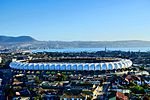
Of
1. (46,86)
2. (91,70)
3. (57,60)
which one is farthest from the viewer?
(57,60)

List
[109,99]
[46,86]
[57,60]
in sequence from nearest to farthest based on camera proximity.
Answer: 1. [109,99]
2. [46,86]
3. [57,60]

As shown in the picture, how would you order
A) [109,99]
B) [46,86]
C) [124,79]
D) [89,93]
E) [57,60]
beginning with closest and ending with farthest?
[109,99], [89,93], [46,86], [124,79], [57,60]

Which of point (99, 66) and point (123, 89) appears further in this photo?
point (99, 66)

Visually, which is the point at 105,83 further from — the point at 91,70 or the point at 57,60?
the point at 57,60

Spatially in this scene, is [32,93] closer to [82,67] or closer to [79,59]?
[82,67]

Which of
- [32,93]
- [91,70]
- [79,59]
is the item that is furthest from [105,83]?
[79,59]

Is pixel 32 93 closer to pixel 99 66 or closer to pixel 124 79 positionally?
pixel 124 79

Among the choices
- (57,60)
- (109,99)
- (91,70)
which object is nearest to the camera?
(109,99)

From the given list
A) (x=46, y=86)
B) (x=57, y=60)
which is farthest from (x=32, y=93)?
(x=57, y=60)

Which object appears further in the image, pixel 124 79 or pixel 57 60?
pixel 57 60
